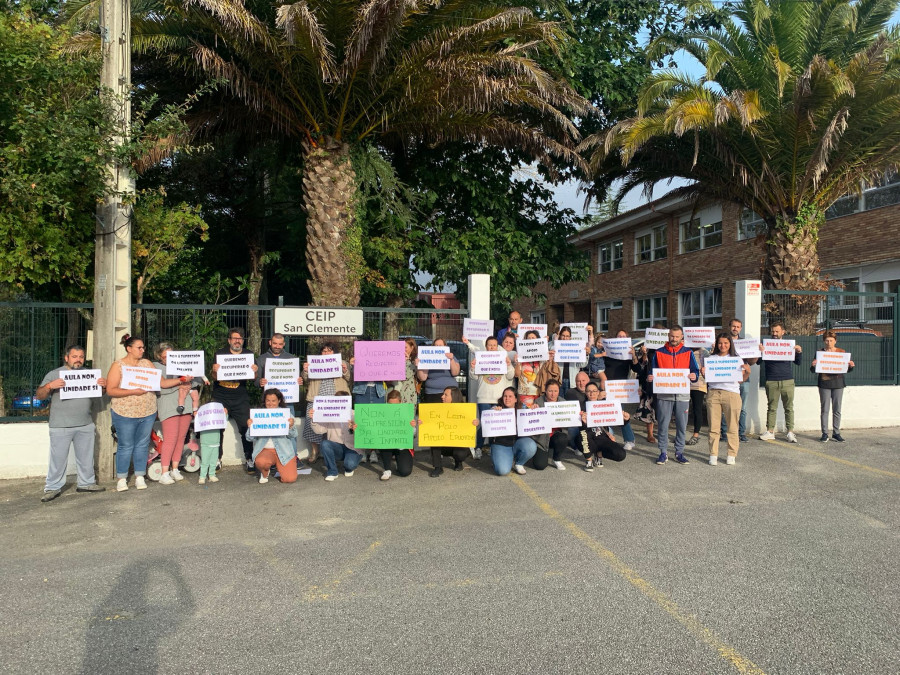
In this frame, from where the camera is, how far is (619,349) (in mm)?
10086

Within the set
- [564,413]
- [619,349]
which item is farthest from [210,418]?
[619,349]

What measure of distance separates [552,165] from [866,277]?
11.0 m

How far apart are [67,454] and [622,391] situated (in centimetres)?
690

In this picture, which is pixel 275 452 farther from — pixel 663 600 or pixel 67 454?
pixel 663 600

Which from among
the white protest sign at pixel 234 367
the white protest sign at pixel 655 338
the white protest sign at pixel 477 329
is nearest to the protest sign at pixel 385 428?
the white protest sign at pixel 234 367

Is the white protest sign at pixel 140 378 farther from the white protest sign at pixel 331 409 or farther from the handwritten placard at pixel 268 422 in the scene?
the white protest sign at pixel 331 409

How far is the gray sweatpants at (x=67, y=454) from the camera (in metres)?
6.91

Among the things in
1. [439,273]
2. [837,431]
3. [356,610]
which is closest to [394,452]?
[356,610]

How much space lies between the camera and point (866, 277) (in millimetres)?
17719

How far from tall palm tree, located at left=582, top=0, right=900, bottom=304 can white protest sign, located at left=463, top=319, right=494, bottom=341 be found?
4.37m

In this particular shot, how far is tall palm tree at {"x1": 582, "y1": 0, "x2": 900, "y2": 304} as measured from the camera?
10.6 metres

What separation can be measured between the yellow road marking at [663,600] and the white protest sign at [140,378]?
4.66 m

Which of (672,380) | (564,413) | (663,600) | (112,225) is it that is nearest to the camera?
(663,600)

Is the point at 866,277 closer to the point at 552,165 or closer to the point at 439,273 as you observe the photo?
the point at 552,165
